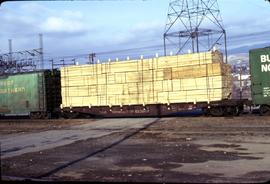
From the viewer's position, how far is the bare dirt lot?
10102mm

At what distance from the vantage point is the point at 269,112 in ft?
84.9

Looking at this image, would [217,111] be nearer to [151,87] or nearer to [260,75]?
[260,75]

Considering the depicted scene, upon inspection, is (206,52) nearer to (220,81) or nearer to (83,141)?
(220,81)

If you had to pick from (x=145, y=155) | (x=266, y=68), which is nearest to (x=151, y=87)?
(x=266, y=68)

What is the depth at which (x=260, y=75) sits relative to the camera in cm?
2573

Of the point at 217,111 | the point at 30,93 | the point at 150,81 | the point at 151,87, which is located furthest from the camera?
the point at 30,93

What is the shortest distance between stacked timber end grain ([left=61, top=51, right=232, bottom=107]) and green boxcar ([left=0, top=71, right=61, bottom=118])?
2107 millimetres

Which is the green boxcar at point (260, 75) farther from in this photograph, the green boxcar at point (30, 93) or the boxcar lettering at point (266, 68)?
the green boxcar at point (30, 93)

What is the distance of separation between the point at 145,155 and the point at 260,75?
14.0 m

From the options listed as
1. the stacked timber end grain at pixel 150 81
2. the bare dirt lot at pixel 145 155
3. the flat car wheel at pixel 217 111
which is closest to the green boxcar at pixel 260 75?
the stacked timber end grain at pixel 150 81

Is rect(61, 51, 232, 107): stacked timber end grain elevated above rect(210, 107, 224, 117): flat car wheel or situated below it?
above

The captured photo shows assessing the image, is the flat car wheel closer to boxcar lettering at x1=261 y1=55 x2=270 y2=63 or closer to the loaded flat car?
the loaded flat car

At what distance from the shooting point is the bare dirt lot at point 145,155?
10102mm

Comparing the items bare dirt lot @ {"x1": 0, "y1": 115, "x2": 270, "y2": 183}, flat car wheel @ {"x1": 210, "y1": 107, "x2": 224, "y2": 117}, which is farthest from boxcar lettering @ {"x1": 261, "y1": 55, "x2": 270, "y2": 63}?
bare dirt lot @ {"x1": 0, "y1": 115, "x2": 270, "y2": 183}
